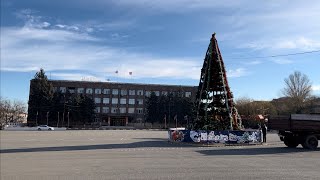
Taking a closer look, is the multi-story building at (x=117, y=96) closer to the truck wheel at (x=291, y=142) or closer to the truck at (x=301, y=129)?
the truck wheel at (x=291, y=142)

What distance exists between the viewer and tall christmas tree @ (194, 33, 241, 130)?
109 feet

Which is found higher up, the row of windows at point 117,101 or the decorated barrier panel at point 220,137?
the row of windows at point 117,101

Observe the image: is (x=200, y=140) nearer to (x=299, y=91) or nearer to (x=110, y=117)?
(x=299, y=91)

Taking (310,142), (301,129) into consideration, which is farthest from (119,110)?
(310,142)

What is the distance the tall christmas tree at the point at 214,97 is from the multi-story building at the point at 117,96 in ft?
314

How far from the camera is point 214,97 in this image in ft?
112

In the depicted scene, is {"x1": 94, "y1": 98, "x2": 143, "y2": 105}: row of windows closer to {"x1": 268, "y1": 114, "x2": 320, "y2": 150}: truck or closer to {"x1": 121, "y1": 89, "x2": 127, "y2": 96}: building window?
{"x1": 121, "y1": 89, "x2": 127, "y2": 96}: building window

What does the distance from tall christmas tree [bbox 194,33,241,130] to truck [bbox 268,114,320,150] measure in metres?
5.29

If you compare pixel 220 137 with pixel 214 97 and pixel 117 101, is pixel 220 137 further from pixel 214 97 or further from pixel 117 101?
pixel 117 101

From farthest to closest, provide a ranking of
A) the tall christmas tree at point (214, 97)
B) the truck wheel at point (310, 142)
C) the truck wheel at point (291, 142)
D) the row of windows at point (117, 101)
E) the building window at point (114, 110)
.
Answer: the building window at point (114, 110)
the row of windows at point (117, 101)
the tall christmas tree at point (214, 97)
the truck wheel at point (291, 142)
the truck wheel at point (310, 142)

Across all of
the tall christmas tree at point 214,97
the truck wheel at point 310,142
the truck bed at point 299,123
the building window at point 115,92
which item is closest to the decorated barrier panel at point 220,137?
the tall christmas tree at point 214,97

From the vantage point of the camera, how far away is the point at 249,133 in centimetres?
3170

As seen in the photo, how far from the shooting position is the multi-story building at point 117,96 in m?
131

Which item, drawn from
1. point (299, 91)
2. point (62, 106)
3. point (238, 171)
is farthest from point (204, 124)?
point (62, 106)
